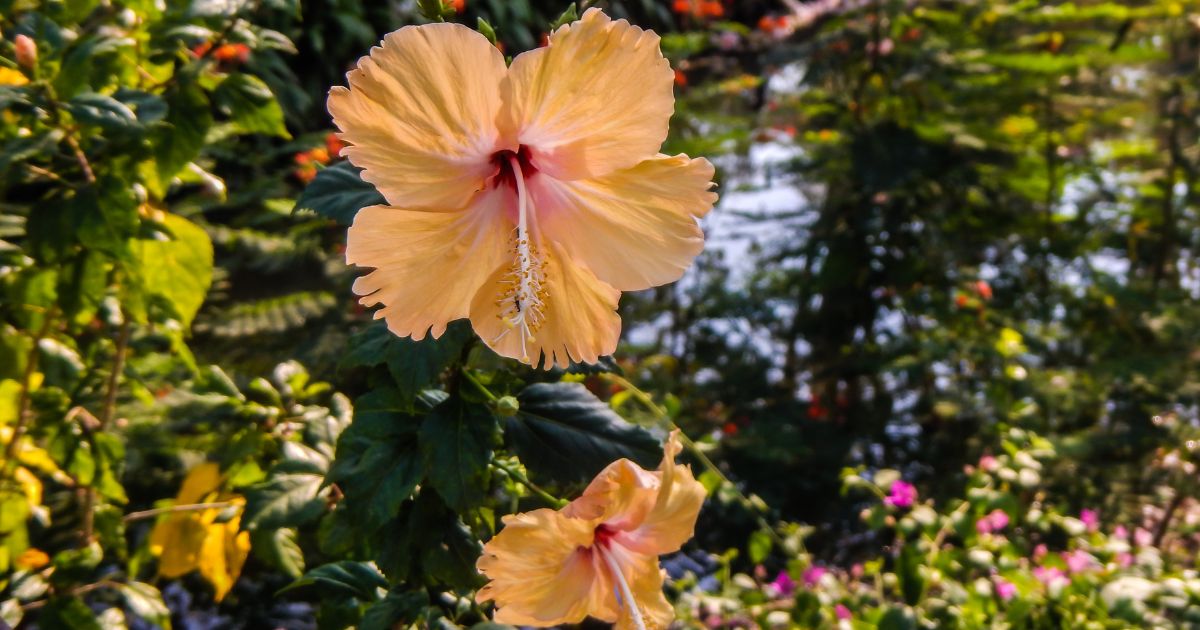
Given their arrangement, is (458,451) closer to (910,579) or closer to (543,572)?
(543,572)

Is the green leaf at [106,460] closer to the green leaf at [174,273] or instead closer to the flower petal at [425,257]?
the green leaf at [174,273]

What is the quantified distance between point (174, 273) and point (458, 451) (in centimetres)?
76

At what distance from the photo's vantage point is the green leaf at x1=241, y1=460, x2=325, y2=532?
3.62 feet

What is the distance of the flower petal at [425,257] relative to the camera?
72 centimetres

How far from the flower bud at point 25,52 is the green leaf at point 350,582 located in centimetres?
73

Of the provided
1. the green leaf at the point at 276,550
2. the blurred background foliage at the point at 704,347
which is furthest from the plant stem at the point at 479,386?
the green leaf at the point at 276,550

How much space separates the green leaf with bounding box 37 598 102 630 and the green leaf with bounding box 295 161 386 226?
32.4 inches

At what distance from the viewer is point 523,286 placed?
74 cm

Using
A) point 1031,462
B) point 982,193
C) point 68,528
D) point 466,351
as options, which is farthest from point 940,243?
point 466,351

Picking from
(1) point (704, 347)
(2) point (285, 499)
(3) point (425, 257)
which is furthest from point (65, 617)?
(1) point (704, 347)

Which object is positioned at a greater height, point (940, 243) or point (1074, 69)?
point (1074, 69)

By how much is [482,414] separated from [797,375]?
3.97m

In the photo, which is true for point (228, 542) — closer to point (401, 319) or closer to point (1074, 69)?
point (401, 319)

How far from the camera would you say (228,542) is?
4.62 ft
